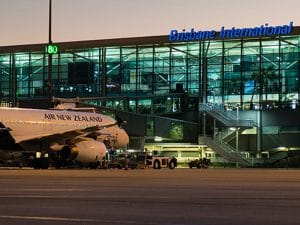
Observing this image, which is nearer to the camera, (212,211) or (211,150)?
(212,211)

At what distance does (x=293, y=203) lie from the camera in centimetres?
1575

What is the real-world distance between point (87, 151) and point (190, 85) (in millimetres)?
41123

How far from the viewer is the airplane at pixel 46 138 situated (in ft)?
137

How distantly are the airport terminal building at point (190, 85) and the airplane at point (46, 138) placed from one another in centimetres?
2232

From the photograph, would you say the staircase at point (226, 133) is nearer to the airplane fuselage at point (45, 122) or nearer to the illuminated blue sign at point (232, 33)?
the illuminated blue sign at point (232, 33)

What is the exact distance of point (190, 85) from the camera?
81812 mm

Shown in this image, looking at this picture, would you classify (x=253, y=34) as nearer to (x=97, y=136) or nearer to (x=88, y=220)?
(x=97, y=136)

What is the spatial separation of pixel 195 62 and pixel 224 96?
536 centimetres

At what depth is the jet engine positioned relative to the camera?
41.9 metres

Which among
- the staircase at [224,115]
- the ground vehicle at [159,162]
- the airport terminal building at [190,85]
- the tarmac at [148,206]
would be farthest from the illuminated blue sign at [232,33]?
the tarmac at [148,206]

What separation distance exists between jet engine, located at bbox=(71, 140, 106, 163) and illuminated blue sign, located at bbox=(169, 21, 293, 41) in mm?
37683

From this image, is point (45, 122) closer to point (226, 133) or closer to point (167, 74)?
point (226, 133)

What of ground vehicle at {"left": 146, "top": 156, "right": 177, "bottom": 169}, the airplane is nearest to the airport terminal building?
ground vehicle at {"left": 146, "top": 156, "right": 177, "bottom": 169}

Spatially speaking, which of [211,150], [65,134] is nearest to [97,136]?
[65,134]
